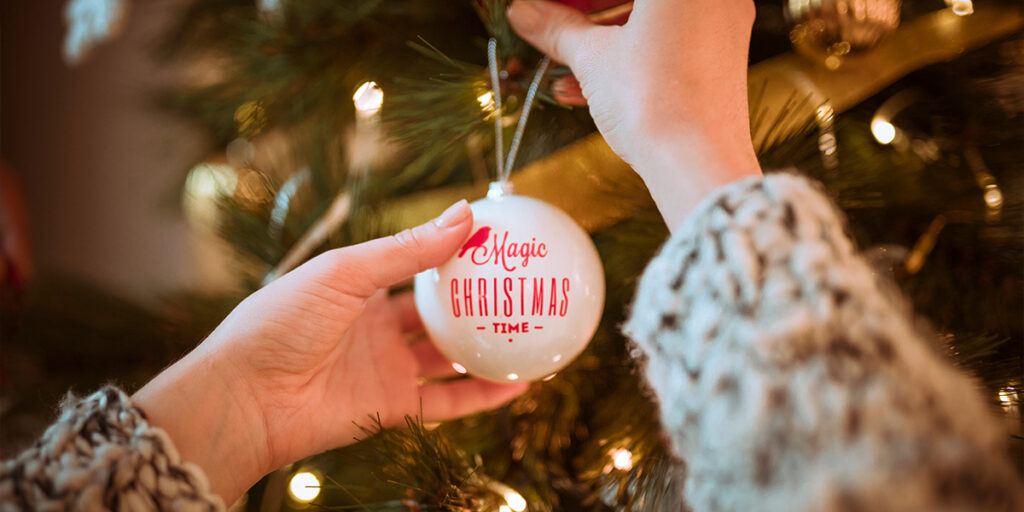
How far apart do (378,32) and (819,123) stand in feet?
1.39

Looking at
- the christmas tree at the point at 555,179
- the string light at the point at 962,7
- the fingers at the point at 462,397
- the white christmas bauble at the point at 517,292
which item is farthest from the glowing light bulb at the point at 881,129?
the fingers at the point at 462,397

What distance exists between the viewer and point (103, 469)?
0.39 metres

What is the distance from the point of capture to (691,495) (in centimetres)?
35

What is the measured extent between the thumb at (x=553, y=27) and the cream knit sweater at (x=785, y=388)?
18cm

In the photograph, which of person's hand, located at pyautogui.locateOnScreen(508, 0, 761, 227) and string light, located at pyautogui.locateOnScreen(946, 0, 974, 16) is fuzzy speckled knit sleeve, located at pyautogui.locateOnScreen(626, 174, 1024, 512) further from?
string light, located at pyautogui.locateOnScreen(946, 0, 974, 16)

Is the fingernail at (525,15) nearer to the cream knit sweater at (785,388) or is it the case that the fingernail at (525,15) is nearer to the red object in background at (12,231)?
the cream knit sweater at (785,388)

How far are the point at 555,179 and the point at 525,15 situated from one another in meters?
0.16

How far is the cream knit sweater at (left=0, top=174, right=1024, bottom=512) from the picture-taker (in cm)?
28

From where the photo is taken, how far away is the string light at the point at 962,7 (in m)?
0.52

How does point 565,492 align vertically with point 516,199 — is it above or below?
below

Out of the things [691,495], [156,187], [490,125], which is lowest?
[156,187]

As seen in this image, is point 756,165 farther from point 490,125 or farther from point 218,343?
point 218,343

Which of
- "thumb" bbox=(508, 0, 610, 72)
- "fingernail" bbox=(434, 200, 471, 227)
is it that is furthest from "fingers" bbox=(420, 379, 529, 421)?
"thumb" bbox=(508, 0, 610, 72)

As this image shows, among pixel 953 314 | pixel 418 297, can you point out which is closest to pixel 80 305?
pixel 418 297
